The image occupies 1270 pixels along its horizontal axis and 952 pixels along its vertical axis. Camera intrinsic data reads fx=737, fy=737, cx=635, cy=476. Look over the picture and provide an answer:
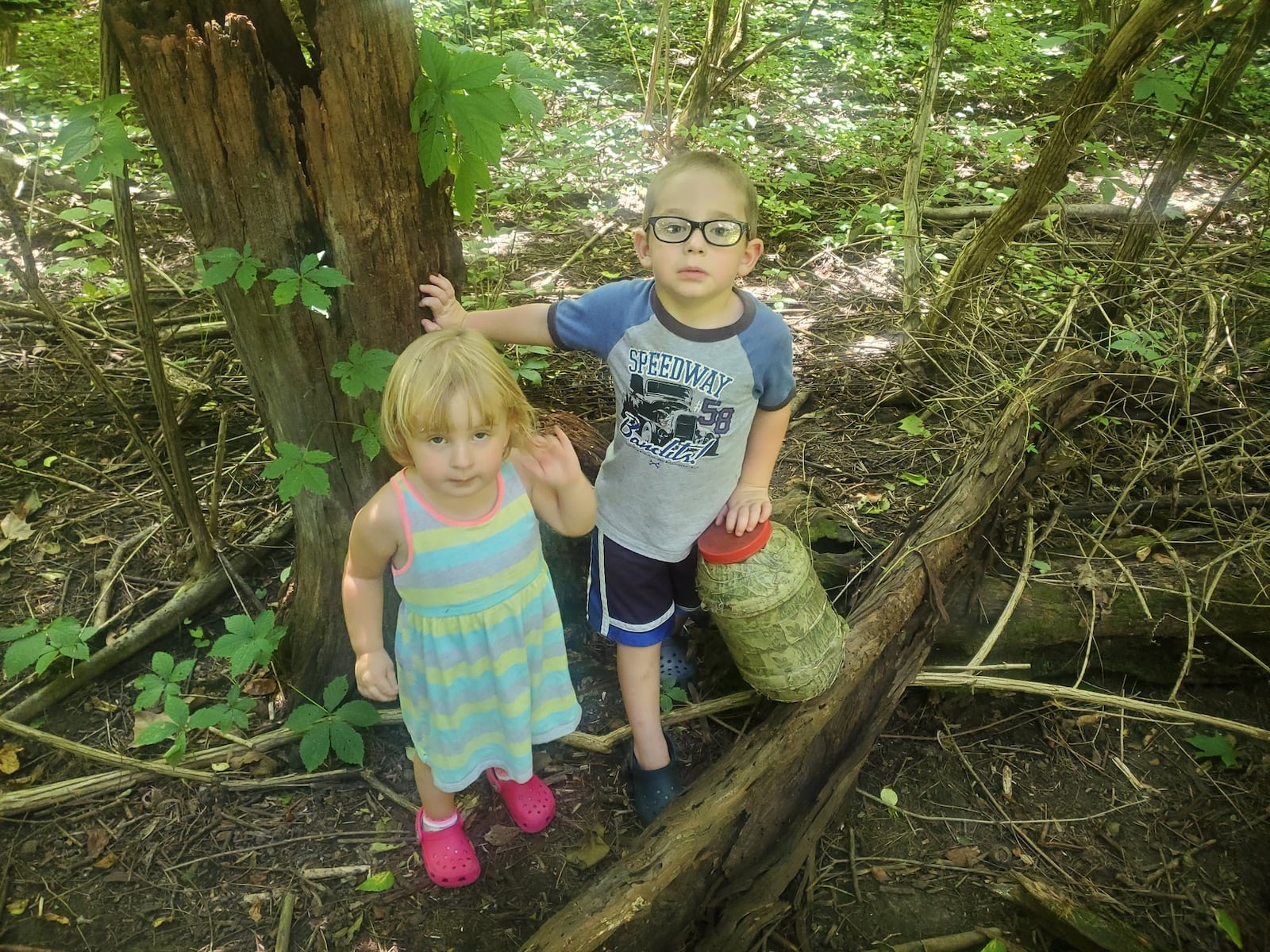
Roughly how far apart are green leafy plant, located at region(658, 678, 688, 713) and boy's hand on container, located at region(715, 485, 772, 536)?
2.68 ft

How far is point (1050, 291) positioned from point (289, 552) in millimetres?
4556

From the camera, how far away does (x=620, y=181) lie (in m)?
6.12

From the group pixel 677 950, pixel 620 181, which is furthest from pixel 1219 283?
pixel 620 181

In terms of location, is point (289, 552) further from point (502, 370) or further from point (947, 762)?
point (947, 762)

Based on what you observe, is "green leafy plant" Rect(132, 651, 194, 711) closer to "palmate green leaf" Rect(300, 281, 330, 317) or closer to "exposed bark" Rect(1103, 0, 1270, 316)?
"palmate green leaf" Rect(300, 281, 330, 317)

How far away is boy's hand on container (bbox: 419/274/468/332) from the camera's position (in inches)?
79.5

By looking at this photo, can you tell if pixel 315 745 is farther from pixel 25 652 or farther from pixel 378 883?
pixel 25 652

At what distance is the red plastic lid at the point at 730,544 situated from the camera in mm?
2127

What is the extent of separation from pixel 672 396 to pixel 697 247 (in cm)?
41

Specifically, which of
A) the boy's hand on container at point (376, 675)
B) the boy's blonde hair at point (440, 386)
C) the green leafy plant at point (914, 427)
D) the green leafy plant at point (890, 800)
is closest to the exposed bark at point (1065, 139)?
the green leafy plant at point (914, 427)

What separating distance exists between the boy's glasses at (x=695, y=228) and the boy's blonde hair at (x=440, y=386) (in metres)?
0.55

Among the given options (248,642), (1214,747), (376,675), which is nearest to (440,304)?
(376,675)

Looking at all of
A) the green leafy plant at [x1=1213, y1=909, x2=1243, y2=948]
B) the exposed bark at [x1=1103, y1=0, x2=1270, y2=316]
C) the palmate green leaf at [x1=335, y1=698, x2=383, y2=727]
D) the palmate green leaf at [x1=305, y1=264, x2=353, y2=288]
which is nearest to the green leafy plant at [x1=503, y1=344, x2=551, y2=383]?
the palmate green leaf at [x1=305, y1=264, x2=353, y2=288]

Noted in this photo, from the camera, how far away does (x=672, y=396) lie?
203 centimetres
